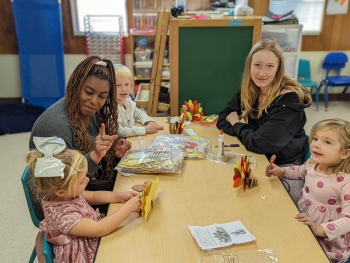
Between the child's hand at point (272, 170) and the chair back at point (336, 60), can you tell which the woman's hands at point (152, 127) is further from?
the chair back at point (336, 60)

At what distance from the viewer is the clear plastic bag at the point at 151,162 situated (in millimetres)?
1521

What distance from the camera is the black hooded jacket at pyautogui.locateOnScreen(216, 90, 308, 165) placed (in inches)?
67.7

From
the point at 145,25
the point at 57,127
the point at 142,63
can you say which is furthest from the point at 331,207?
the point at 145,25

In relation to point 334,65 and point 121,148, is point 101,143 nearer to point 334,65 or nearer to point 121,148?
point 121,148

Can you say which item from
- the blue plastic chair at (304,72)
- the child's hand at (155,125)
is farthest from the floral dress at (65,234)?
the blue plastic chair at (304,72)

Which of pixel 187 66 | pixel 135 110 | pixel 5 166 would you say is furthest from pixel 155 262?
pixel 5 166

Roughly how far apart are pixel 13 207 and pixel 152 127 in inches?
53.4

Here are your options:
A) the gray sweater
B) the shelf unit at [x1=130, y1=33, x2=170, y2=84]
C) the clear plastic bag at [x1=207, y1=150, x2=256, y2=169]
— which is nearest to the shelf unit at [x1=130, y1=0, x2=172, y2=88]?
the shelf unit at [x1=130, y1=33, x2=170, y2=84]

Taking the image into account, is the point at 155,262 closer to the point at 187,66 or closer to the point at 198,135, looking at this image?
the point at 198,135

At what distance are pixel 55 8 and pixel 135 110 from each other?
270cm

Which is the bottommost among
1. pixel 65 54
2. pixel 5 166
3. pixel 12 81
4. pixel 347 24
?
pixel 5 166

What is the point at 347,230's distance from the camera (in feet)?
4.07

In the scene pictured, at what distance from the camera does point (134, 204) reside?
4.03 feet

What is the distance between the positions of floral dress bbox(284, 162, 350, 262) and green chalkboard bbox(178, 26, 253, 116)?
3.90ft
